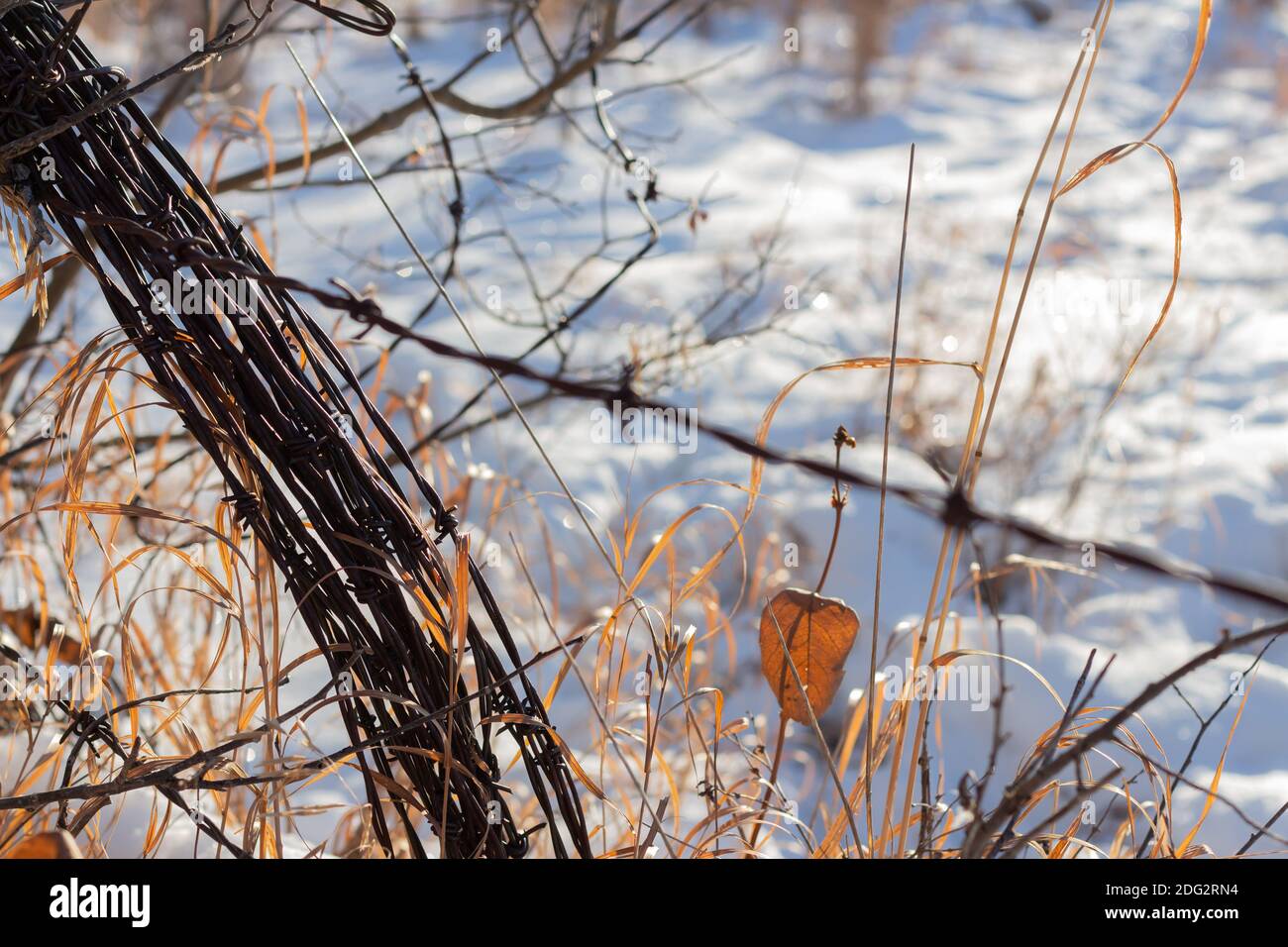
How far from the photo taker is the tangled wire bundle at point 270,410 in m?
0.65

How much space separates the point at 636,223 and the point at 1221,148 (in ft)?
12.0

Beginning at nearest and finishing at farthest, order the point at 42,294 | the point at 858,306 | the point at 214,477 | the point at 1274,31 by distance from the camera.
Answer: the point at 42,294
the point at 214,477
the point at 858,306
the point at 1274,31

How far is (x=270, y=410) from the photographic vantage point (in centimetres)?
66

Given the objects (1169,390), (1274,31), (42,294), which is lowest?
(42,294)

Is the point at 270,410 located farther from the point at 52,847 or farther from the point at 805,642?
the point at 805,642

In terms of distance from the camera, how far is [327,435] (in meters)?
0.66

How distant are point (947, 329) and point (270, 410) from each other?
286 centimetres

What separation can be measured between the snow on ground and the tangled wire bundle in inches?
15.9
